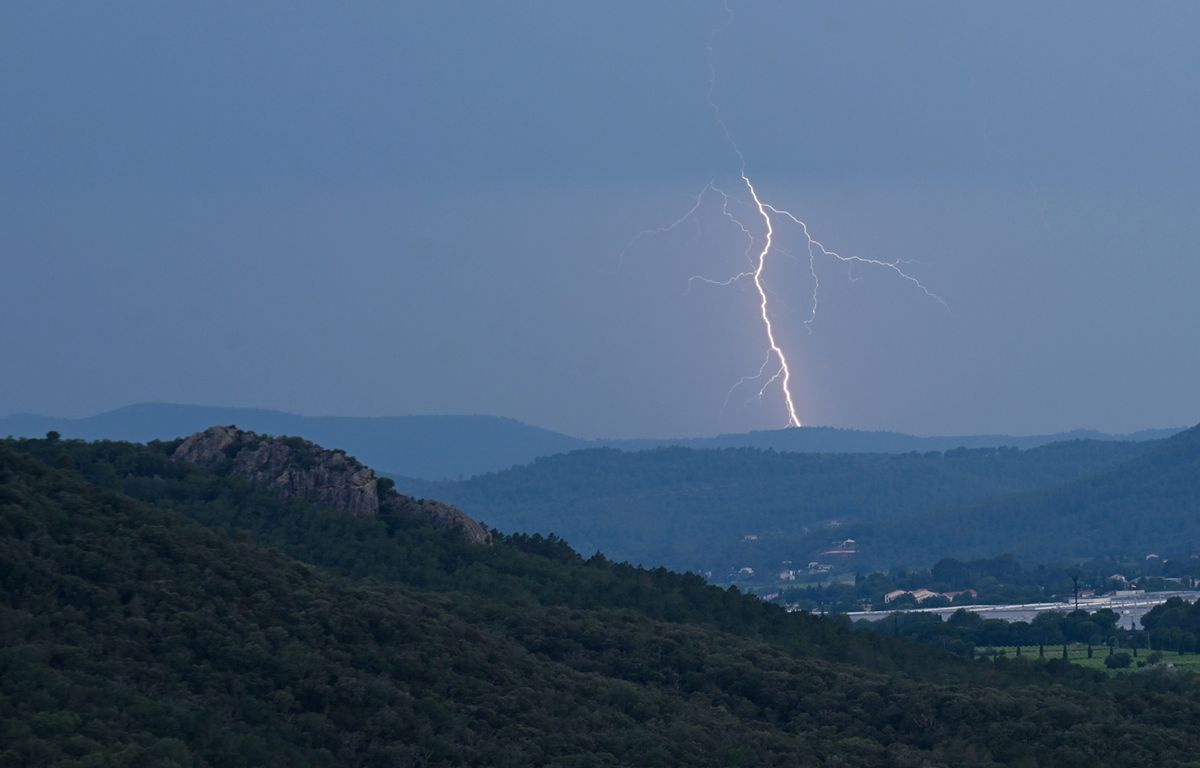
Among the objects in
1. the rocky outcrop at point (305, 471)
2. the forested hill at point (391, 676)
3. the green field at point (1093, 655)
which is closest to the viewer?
the forested hill at point (391, 676)

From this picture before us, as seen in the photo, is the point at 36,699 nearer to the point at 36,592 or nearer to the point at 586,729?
the point at 36,592

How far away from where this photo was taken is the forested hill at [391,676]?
36.4 metres

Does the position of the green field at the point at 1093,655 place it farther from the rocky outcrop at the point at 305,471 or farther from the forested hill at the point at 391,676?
the rocky outcrop at the point at 305,471

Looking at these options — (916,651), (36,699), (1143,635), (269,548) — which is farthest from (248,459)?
(1143,635)

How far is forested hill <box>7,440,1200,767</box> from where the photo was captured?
36.4m

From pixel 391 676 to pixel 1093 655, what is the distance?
1769 inches

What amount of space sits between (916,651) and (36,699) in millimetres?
36043

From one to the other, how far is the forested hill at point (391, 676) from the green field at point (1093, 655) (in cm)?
1290

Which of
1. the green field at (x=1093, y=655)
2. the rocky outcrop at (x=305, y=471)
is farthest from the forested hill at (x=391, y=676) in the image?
the green field at (x=1093, y=655)

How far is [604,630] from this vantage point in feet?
170

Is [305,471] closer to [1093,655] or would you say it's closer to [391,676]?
[391,676]

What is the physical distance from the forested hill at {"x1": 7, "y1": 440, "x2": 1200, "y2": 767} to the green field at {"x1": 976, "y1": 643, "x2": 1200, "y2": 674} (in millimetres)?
12899

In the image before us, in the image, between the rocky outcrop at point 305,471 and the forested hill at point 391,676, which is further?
the rocky outcrop at point 305,471

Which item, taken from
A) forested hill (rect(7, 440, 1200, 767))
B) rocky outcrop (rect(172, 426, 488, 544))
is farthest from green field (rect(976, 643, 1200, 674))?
rocky outcrop (rect(172, 426, 488, 544))
